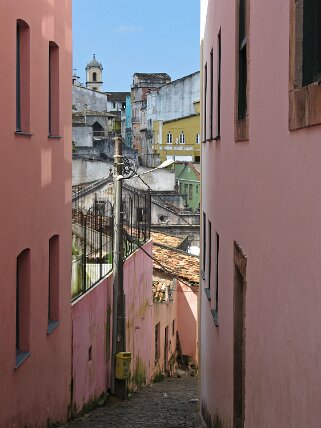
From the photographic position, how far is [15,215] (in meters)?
9.83

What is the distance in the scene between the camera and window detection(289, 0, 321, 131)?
4184mm

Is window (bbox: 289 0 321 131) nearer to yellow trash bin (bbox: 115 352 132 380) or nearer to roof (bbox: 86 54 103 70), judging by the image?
yellow trash bin (bbox: 115 352 132 380)

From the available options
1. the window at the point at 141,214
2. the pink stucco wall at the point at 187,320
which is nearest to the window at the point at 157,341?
the pink stucco wall at the point at 187,320

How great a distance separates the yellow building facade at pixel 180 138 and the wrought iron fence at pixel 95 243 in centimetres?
Answer: 3887

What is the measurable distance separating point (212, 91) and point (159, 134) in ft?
196

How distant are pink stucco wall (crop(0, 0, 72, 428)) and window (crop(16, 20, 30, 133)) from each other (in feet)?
0.15

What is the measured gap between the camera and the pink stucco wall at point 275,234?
163 inches

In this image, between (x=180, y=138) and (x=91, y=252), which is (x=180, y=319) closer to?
(x=91, y=252)

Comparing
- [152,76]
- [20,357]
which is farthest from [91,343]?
[152,76]

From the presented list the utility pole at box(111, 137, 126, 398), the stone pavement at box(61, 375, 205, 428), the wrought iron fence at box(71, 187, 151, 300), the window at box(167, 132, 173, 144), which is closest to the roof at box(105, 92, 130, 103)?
the window at box(167, 132, 173, 144)

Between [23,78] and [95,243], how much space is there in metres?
8.27

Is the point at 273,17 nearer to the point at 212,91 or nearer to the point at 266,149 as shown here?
the point at 266,149

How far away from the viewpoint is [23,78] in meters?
10.3

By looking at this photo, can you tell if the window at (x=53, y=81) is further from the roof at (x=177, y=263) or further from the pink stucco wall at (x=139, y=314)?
the roof at (x=177, y=263)
